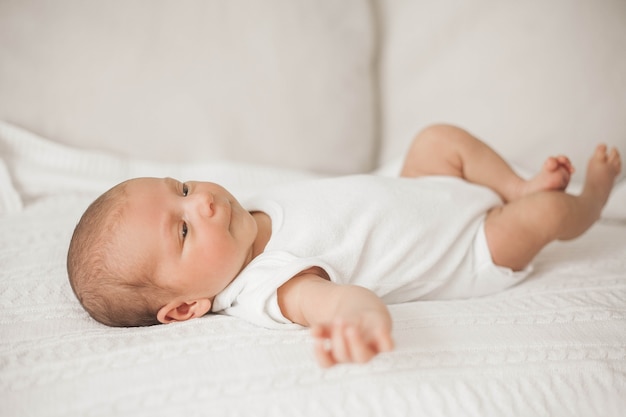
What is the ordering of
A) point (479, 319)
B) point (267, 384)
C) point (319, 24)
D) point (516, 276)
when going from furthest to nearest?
1. point (319, 24)
2. point (516, 276)
3. point (479, 319)
4. point (267, 384)

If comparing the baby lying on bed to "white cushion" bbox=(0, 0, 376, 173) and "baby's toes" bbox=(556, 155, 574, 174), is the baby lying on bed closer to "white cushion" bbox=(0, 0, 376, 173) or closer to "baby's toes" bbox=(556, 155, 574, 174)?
"baby's toes" bbox=(556, 155, 574, 174)

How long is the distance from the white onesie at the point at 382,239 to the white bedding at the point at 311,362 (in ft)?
0.27

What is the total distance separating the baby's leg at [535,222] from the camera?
3.73ft

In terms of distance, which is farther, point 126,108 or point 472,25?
point 472,25

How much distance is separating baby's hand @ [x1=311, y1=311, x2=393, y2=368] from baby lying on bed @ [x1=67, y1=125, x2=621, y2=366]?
3cm

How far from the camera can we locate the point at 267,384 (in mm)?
772

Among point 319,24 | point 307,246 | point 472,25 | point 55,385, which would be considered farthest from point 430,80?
point 55,385

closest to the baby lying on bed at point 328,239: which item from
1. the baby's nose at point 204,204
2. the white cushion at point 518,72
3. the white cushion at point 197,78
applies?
the baby's nose at point 204,204

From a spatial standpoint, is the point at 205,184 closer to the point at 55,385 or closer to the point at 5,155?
the point at 55,385

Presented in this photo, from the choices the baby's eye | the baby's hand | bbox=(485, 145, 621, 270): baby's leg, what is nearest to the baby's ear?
the baby's eye

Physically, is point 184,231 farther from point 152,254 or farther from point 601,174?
point 601,174

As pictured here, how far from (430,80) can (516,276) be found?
0.70m

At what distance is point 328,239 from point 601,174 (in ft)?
2.09

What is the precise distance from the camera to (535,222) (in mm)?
1139
